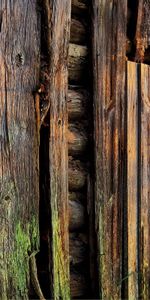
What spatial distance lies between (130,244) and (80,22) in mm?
1231

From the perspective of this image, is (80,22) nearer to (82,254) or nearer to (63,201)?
(63,201)

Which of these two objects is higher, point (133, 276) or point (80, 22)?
point (80, 22)

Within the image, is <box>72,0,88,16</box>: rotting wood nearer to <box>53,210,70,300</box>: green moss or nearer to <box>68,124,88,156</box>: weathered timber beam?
<box>68,124,88,156</box>: weathered timber beam

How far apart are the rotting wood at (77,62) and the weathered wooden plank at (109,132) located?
0.20 feet

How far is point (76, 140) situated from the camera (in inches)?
87.5

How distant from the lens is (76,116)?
2.25 m

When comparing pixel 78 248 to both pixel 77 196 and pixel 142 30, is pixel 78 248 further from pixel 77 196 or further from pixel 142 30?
pixel 142 30

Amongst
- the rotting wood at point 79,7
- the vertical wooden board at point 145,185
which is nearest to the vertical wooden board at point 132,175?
the vertical wooden board at point 145,185

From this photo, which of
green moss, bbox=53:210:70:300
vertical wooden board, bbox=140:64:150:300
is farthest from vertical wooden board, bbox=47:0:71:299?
vertical wooden board, bbox=140:64:150:300

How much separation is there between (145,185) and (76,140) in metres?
0.56

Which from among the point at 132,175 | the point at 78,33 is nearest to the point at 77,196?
the point at 132,175

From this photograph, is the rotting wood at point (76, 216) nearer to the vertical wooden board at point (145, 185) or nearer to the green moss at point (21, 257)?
the green moss at point (21, 257)

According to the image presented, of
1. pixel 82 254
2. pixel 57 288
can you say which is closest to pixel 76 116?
pixel 82 254

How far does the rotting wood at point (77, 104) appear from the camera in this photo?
7.25ft
